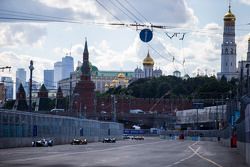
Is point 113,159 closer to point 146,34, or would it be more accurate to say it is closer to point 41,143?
point 146,34

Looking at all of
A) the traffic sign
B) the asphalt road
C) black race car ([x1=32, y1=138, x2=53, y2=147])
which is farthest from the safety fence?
the traffic sign

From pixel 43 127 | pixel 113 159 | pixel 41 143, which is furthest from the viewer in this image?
pixel 43 127

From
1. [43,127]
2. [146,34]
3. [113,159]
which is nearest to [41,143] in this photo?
[43,127]

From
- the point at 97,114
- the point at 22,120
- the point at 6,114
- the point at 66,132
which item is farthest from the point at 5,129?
the point at 97,114

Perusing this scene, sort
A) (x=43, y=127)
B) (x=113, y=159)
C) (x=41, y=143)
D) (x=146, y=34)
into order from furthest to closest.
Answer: (x=43, y=127)
(x=41, y=143)
(x=113, y=159)
(x=146, y=34)

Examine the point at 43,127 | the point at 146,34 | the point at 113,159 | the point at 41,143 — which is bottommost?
the point at 41,143

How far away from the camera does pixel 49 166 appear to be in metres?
34.1

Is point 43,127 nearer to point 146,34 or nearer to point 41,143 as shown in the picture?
point 41,143

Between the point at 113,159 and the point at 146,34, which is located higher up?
the point at 146,34

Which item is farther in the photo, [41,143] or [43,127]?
[43,127]

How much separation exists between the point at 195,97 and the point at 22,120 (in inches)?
4881

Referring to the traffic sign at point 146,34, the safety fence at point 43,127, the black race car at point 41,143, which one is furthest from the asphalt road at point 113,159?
the black race car at point 41,143

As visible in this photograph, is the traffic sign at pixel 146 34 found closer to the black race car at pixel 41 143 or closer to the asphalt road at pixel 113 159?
the asphalt road at pixel 113 159

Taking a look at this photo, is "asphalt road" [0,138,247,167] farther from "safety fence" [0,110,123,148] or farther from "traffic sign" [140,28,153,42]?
"safety fence" [0,110,123,148]
